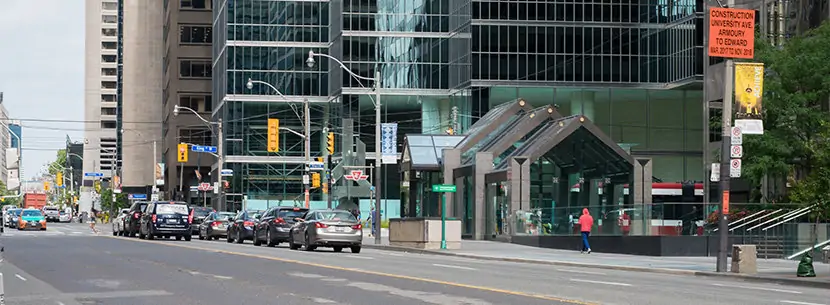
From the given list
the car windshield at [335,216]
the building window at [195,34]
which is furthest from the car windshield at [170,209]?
the building window at [195,34]

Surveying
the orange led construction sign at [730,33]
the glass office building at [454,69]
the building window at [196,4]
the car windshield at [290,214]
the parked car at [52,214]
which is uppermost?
the building window at [196,4]

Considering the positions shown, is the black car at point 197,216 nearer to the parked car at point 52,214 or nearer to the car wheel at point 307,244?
the car wheel at point 307,244

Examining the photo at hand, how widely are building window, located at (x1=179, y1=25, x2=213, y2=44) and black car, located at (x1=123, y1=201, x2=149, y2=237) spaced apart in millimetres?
66807

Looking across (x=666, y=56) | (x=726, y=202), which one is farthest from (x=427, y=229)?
(x=666, y=56)

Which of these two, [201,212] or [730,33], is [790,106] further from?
[201,212]

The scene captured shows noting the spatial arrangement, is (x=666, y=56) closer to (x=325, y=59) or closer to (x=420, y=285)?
(x=325, y=59)

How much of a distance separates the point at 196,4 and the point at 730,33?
98816mm

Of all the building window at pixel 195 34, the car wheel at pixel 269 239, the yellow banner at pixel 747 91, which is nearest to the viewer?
the yellow banner at pixel 747 91

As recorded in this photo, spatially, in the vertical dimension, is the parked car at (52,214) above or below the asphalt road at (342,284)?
below

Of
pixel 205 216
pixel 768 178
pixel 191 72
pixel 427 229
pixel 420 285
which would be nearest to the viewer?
A: pixel 420 285

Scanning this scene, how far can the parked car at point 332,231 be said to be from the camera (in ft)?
133

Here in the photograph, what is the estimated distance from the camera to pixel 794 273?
2833 centimetres

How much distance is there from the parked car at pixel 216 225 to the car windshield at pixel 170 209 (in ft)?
11.5

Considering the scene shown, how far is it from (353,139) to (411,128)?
4.56 metres
